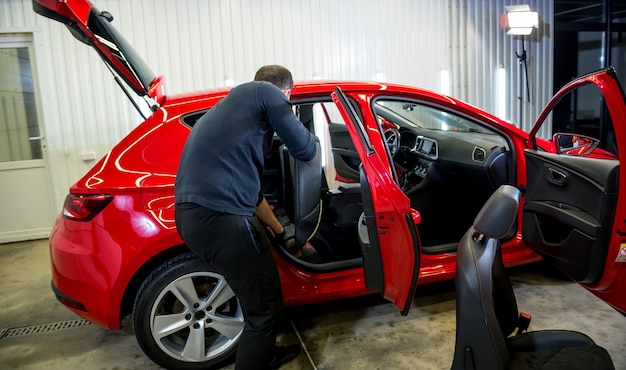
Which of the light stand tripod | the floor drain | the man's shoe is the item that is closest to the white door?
the floor drain

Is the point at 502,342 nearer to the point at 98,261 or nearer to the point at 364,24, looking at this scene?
the point at 98,261

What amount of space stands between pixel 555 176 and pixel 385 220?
0.83m

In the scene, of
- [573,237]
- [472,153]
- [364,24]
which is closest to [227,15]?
[364,24]

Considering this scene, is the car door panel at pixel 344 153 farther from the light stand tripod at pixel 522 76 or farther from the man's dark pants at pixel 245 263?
the light stand tripod at pixel 522 76

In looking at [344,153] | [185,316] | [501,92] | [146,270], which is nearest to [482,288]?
[185,316]

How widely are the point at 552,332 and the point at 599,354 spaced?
0.16 m

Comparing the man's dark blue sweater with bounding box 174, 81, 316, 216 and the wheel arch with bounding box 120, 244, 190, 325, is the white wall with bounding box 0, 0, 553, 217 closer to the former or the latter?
the wheel arch with bounding box 120, 244, 190, 325

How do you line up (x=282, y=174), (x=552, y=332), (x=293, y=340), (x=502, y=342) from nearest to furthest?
(x=502, y=342) → (x=552, y=332) → (x=293, y=340) → (x=282, y=174)

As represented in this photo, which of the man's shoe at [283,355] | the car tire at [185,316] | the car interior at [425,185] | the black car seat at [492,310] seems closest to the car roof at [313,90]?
the car interior at [425,185]

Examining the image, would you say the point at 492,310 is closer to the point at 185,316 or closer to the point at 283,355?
the point at 283,355

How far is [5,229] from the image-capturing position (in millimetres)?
4812

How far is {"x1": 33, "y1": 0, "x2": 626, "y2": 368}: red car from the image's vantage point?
6.40ft

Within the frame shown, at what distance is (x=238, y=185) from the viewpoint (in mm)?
1835

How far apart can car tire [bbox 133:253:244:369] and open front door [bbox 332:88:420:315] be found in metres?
0.74
